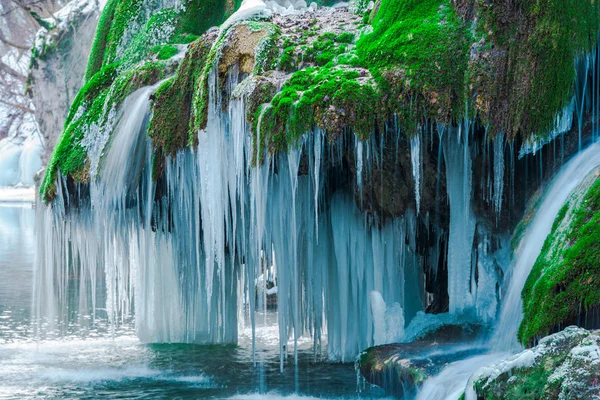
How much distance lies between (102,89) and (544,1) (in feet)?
20.7

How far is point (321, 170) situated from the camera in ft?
31.7

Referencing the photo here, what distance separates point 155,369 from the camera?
1096 cm

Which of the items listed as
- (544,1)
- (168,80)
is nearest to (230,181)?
(168,80)

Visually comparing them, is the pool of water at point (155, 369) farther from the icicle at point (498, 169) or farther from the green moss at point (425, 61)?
the green moss at point (425, 61)

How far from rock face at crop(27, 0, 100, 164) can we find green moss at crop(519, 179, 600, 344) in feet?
56.9

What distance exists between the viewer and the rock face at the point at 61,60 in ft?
74.2

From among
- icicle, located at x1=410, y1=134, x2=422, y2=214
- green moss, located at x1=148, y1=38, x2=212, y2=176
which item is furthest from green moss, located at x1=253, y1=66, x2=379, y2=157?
green moss, located at x1=148, y1=38, x2=212, y2=176

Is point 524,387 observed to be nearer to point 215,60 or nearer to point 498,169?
point 498,169

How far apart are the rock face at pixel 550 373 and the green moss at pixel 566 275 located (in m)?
0.61

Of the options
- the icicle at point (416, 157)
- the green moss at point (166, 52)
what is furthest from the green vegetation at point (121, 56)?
the icicle at point (416, 157)

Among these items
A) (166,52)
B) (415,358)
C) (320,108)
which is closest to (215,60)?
(320,108)

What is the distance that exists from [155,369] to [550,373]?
6.31 meters

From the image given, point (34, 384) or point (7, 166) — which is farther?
point (7, 166)

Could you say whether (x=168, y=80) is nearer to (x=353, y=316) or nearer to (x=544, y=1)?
(x=353, y=316)
